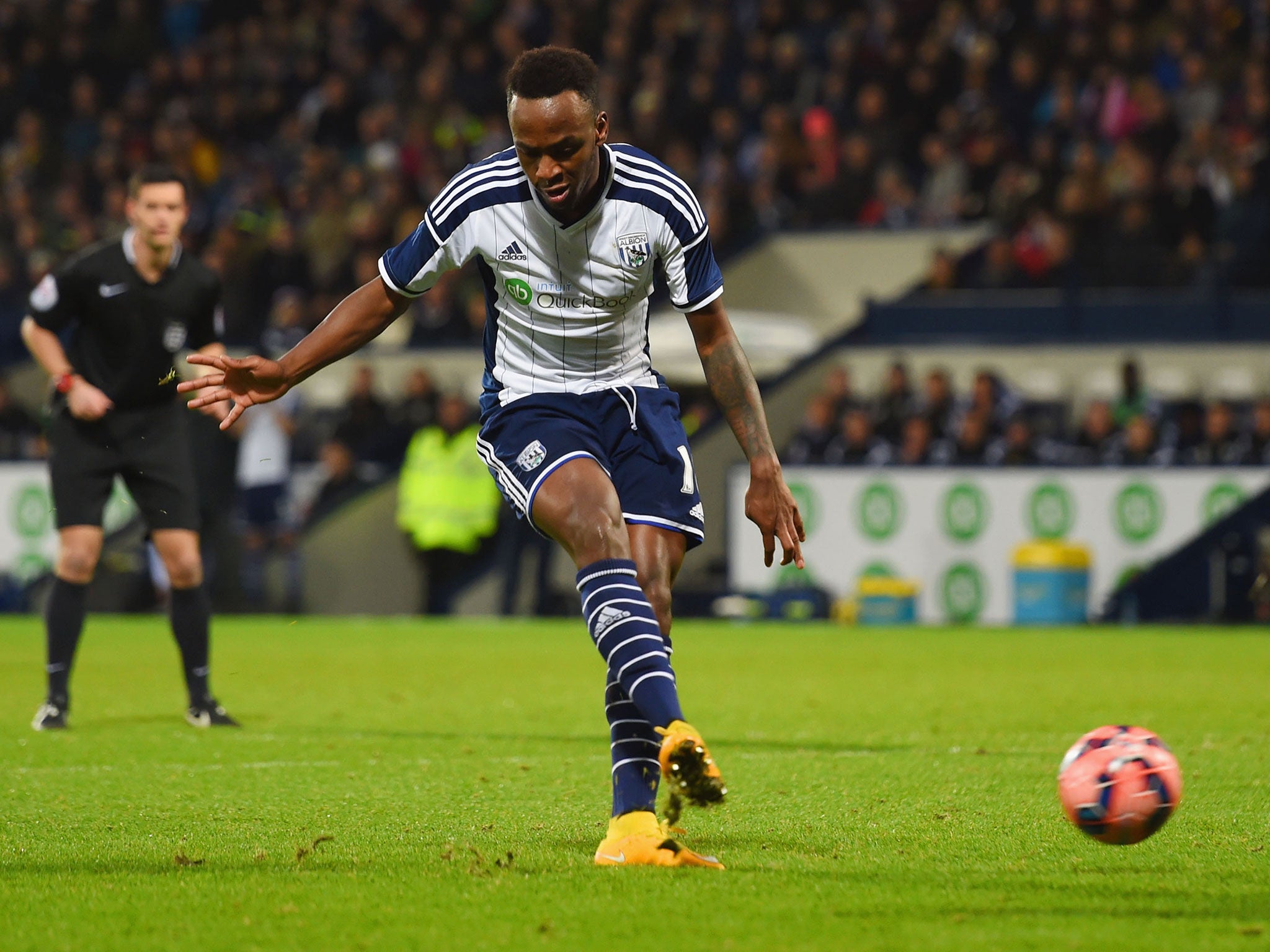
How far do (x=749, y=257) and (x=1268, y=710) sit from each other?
1317 centimetres

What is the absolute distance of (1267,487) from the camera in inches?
602

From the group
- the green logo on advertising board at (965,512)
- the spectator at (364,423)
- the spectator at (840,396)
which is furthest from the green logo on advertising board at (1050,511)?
the spectator at (364,423)


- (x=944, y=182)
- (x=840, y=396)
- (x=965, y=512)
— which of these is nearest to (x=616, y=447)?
(x=965, y=512)

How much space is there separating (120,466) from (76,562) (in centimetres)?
46

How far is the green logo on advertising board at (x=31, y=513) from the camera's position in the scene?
19.0m

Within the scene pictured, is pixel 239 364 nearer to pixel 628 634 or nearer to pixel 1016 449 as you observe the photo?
pixel 628 634

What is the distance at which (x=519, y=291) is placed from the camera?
5203 millimetres

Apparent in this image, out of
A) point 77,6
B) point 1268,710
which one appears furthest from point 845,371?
point 77,6

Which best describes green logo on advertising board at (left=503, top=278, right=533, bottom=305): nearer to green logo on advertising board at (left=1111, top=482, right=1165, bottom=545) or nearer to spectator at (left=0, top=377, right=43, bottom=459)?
green logo on advertising board at (left=1111, top=482, right=1165, bottom=545)

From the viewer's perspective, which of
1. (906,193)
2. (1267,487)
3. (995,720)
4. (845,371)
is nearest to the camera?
(995,720)

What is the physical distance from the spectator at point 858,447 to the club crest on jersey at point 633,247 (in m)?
11.9

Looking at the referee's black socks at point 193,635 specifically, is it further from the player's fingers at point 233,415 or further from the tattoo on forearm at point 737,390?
the tattoo on forearm at point 737,390

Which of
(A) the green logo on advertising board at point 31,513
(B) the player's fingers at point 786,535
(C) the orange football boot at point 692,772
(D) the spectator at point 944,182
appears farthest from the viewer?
(D) the spectator at point 944,182

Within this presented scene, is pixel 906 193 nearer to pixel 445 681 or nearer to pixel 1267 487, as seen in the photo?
pixel 1267 487
